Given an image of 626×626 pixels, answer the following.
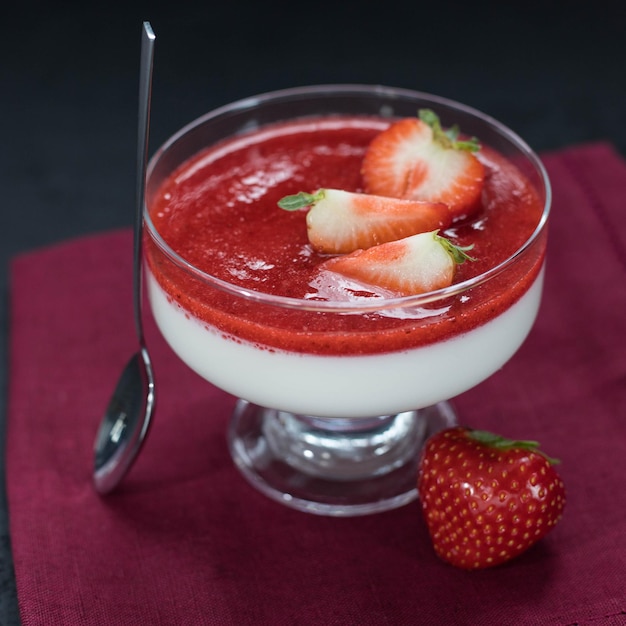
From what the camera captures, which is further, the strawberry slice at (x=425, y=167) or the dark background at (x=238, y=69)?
the dark background at (x=238, y=69)

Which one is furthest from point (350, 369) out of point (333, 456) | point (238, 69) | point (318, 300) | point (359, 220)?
point (238, 69)

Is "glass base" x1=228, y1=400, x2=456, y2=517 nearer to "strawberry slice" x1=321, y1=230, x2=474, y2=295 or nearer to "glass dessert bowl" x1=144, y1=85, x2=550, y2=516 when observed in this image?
"glass dessert bowl" x1=144, y1=85, x2=550, y2=516

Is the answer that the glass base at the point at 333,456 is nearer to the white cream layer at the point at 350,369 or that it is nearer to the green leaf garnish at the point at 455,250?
the white cream layer at the point at 350,369

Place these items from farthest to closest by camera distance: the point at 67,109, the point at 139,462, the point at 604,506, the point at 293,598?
1. the point at 67,109
2. the point at 139,462
3. the point at 604,506
4. the point at 293,598

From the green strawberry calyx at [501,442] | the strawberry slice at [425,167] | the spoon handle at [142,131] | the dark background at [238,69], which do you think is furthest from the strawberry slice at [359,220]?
the dark background at [238,69]

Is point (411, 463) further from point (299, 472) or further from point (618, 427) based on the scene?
point (618, 427)

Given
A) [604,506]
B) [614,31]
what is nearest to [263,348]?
[604,506]
